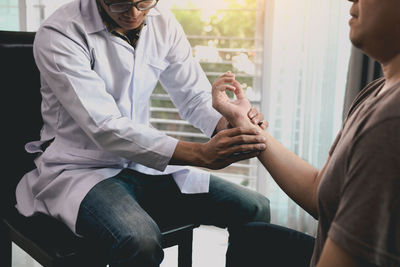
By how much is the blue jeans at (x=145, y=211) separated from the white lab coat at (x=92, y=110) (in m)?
0.03

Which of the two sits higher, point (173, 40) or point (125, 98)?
point (173, 40)

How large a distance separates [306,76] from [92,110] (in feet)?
4.88

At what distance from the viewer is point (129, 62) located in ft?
5.23

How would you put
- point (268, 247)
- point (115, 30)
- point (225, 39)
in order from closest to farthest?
point (268, 247), point (115, 30), point (225, 39)

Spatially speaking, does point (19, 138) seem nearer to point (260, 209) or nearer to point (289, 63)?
point (260, 209)

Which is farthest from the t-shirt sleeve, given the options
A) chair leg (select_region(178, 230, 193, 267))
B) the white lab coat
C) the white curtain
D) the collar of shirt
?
the white curtain

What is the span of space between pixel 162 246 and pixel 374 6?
92 centimetres

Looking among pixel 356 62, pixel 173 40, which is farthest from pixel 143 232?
pixel 356 62

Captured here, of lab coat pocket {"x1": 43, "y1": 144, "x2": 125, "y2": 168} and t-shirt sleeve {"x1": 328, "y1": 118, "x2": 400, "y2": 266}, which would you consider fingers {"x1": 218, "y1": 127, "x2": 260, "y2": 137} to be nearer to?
lab coat pocket {"x1": 43, "y1": 144, "x2": 125, "y2": 168}

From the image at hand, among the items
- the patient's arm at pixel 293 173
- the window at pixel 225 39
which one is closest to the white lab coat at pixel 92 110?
the patient's arm at pixel 293 173

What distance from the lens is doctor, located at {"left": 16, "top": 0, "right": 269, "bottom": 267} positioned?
1.33 meters

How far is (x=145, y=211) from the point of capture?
1.43 metres

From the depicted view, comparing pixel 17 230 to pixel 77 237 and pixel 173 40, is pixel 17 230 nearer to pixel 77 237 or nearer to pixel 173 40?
pixel 77 237

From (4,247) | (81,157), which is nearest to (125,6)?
(81,157)
